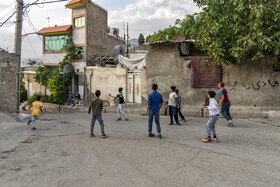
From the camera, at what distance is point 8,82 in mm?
11023

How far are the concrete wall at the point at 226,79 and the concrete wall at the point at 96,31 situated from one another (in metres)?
13.4

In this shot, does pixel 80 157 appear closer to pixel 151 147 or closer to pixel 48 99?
pixel 151 147

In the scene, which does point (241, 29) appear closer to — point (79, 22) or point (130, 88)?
point (130, 88)

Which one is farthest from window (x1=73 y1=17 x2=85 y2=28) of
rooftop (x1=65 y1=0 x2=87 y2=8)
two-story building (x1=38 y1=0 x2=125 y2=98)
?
rooftop (x1=65 y1=0 x2=87 y2=8)

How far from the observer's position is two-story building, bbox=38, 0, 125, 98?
2373 cm

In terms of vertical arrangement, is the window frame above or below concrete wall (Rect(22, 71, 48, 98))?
above

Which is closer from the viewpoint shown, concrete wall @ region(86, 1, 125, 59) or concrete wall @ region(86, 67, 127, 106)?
concrete wall @ region(86, 67, 127, 106)

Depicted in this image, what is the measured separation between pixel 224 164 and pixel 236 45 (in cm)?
641

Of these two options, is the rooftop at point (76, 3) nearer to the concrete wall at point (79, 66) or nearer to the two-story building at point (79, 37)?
the two-story building at point (79, 37)

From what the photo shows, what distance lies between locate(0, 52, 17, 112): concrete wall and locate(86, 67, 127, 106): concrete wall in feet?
22.1

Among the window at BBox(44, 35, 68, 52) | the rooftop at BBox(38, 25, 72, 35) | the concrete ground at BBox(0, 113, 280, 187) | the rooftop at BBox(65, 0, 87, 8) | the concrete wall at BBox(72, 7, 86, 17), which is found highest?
the rooftop at BBox(65, 0, 87, 8)

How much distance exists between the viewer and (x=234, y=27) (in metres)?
8.91

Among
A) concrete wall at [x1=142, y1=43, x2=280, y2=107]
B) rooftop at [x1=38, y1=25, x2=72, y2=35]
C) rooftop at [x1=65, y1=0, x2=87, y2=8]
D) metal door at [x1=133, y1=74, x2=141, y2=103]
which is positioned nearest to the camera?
concrete wall at [x1=142, y1=43, x2=280, y2=107]

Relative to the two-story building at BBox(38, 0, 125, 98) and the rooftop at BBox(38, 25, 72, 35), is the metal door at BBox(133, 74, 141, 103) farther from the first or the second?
the rooftop at BBox(38, 25, 72, 35)
